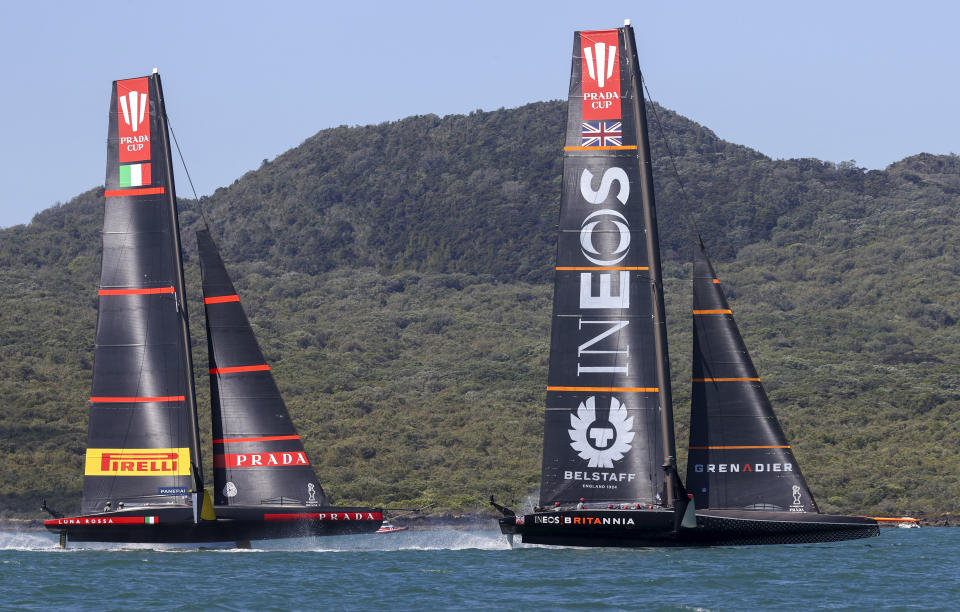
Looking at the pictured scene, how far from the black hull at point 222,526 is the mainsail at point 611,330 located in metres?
5.30

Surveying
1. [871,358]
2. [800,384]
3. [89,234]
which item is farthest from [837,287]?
[89,234]

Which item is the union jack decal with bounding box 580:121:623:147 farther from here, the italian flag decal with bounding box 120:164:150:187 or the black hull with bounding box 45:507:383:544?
the italian flag decal with bounding box 120:164:150:187

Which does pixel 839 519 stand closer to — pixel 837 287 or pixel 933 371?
pixel 933 371

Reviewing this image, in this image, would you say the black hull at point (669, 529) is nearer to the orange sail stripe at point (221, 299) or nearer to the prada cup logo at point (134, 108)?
the orange sail stripe at point (221, 299)

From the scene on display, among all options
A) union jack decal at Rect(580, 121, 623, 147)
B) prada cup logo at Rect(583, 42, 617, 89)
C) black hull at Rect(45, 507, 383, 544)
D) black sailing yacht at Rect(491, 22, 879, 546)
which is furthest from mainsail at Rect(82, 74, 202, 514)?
prada cup logo at Rect(583, 42, 617, 89)

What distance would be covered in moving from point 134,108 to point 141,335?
5.04 metres

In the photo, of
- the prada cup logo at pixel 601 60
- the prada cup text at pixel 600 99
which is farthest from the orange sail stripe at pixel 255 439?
the prada cup logo at pixel 601 60

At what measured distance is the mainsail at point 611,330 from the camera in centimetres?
3053

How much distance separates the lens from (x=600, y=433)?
1201 inches

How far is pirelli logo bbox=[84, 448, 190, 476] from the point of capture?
111ft

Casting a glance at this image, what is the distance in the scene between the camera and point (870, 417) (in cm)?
7769

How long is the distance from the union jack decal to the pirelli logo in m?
Result: 11.3

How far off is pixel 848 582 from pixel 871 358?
68532mm

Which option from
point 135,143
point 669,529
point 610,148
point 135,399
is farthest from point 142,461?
point 610,148
